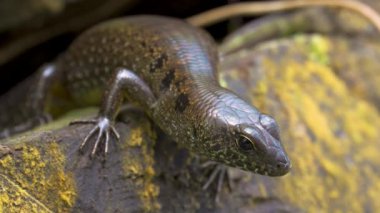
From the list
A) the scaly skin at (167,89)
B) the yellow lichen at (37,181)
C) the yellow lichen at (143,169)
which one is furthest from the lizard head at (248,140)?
the yellow lichen at (37,181)

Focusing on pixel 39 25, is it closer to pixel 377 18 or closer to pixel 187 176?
pixel 187 176

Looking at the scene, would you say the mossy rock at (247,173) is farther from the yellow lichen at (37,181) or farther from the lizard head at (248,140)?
the lizard head at (248,140)

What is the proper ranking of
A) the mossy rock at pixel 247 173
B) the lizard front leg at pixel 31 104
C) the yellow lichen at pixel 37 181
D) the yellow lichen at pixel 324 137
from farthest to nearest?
the lizard front leg at pixel 31 104
the yellow lichen at pixel 324 137
the mossy rock at pixel 247 173
the yellow lichen at pixel 37 181

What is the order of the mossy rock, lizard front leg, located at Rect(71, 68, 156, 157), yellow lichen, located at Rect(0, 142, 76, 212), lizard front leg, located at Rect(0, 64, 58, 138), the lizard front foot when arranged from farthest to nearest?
lizard front leg, located at Rect(0, 64, 58, 138) < lizard front leg, located at Rect(71, 68, 156, 157) < the lizard front foot < the mossy rock < yellow lichen, located at Rect(0, 142, 76, 212)

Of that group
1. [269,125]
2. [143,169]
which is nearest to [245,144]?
[269,125]

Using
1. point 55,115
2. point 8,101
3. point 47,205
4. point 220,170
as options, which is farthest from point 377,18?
point 47,205

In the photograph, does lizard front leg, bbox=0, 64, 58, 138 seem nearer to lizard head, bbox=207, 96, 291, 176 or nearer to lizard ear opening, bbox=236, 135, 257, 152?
lizard head, bbox=207, 96, 291, 176

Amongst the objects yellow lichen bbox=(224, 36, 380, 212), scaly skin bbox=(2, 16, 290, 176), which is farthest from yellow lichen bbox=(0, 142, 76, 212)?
yellow lichen bbox=(224, 36, 380, 212)
